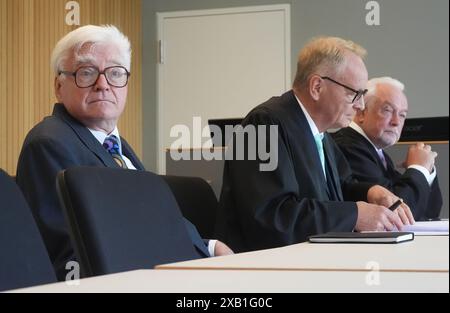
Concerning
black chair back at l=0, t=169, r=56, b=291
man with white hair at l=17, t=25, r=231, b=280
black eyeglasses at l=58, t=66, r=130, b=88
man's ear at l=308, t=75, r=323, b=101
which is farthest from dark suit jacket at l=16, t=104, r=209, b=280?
man's ear at l=308, t=75, r=323, b=101

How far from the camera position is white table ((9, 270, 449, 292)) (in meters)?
0.92

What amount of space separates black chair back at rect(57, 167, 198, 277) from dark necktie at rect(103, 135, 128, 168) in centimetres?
82

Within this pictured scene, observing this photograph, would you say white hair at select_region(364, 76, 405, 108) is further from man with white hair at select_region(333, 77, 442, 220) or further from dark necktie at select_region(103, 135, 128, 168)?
dark necktie at select_region(103, 135, 128, 168)

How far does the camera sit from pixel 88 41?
2.74 meters

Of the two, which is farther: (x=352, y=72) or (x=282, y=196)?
(x=352, y=72)

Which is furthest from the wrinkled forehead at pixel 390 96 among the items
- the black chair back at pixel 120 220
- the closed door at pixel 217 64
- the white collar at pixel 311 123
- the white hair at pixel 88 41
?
the closed door at pixel 217 64

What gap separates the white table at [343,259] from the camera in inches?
50.3

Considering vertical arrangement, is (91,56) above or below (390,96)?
above

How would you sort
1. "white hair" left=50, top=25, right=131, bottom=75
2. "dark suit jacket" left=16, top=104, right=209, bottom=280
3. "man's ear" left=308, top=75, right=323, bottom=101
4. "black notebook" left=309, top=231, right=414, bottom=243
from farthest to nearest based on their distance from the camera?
"man's ear" left=308, top=75, right=323, bottom=101 < "white hair" left=50, top=25, right=131, bottom=75 < "dark suit jacket" left=16, top=104, right=209, bottom=280 < "black notebook" left=309, top=231, right=414, bottom=243

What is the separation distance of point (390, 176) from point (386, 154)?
0.56 feet

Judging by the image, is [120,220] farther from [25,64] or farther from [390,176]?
[25,64]

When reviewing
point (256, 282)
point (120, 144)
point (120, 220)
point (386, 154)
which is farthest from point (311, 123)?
point (256, 282)

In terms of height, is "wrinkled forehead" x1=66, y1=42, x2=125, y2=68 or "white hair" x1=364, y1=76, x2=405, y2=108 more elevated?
"wrinkled forehead" x1=66, y1=42, x2=125, y2=68
